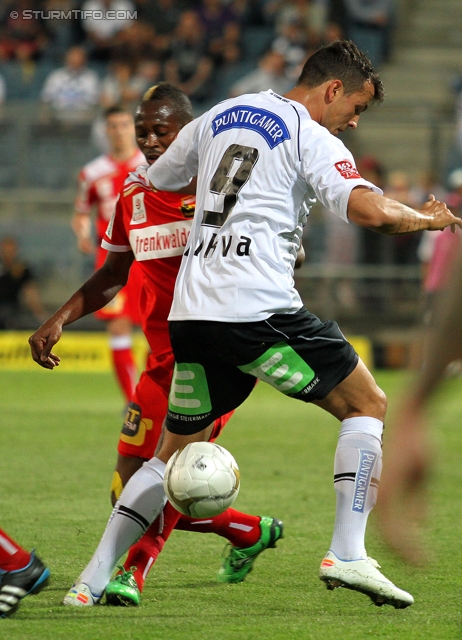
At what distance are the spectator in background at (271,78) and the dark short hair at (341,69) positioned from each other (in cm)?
1278

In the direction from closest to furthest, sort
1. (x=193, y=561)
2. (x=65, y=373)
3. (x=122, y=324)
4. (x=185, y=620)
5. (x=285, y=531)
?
(x=185, y=620)
(x=193, y=561)
(x=285, y=531)
(x=122, y=324)
(x=65, y=373)

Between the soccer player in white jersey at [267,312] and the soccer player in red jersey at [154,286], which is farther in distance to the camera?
the soccer player in red jersey at [154,286]

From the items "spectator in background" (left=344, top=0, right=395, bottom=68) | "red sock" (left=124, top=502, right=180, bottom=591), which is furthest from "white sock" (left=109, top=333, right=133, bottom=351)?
"spectator in background" (left=344, top=0, right=395, bottom=68)

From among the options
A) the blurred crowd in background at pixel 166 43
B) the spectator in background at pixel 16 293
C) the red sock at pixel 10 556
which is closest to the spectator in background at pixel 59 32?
the blurred crowd in background at pixel 166 43

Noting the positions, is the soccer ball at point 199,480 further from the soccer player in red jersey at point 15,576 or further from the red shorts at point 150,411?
the red shorts at point 150,411

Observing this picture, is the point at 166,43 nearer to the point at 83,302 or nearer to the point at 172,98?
the point at 172,98

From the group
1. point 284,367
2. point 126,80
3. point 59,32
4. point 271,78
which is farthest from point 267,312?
point 59,32

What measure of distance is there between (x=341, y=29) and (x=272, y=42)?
4.20 feet

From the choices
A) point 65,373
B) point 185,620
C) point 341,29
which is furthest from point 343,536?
point 341,29

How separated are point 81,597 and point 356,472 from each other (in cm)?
120

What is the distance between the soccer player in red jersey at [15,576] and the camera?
3.96m

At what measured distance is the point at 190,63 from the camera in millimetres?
18188

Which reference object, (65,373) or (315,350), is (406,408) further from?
(65,373)

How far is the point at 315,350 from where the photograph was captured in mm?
4129
